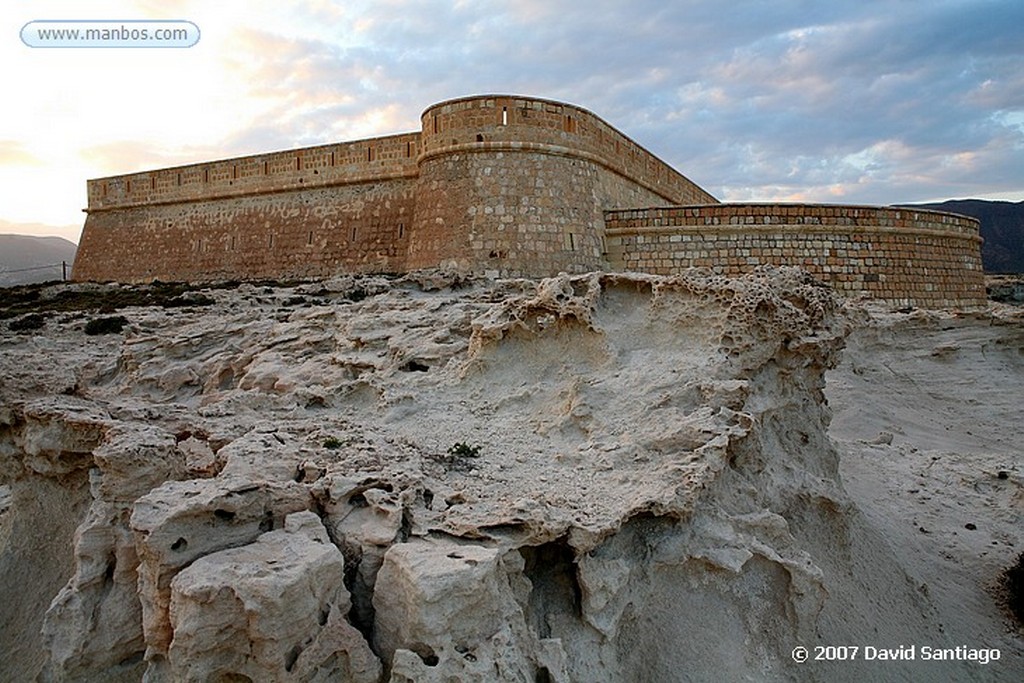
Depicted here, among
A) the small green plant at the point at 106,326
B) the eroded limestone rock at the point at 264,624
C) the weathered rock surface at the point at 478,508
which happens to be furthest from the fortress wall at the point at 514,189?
the eroded limestone rock at the point at 264,624

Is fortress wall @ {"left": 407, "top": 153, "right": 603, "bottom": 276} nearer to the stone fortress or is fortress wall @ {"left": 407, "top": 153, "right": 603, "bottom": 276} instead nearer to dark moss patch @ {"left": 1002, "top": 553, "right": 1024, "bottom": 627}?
the stone fortress

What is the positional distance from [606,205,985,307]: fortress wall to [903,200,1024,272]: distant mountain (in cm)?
5646

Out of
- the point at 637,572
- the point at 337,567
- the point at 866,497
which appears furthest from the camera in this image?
the point at 866,497

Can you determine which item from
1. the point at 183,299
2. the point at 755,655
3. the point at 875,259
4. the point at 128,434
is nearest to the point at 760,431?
the point at 755,655

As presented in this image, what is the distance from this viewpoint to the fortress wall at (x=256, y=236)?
17609 millimetres

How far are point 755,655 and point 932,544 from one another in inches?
128

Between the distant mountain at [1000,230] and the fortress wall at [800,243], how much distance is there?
185ft

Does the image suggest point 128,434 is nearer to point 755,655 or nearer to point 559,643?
point 559,643

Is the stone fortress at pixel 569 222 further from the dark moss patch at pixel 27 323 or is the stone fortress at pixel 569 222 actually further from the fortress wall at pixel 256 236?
the dark moss patch at pixel 27 323

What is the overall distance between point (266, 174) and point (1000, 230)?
73655 mm

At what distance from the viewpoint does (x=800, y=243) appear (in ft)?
46.8

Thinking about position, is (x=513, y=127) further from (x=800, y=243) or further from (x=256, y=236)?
(x=256, y=236)

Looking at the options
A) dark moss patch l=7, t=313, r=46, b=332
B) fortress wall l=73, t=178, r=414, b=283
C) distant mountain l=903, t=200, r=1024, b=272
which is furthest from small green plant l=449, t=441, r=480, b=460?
distant mountain l=903, t=200, r=1024, b=272

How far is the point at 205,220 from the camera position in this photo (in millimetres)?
20625
